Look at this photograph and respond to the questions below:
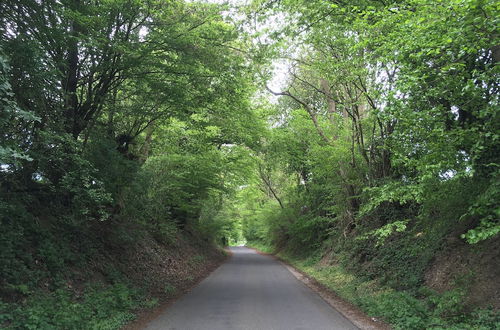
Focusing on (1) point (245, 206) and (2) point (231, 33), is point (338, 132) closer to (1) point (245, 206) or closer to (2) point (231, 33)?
(2) point (231, 33)

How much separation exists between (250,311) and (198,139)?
9.28m

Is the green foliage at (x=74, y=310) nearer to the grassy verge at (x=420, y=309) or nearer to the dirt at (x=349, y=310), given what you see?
the dirt at (x=349, y=310)

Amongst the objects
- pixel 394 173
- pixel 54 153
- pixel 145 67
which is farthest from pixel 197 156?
pixel 54 153

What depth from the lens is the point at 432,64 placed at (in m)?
7.89

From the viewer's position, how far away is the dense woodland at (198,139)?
632 centimetres

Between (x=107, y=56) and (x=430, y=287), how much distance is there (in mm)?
9967

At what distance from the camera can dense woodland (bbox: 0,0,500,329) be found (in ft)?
20.7

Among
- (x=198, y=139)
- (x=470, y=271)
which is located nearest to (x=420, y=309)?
(x=470, y=271)

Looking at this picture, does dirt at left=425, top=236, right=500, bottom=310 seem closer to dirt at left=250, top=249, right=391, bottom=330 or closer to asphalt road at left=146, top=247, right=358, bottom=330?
dirt at left=250, top=249, right=391, bottom=330

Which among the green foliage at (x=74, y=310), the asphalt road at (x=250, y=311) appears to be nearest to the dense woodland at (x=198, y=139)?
the green foliage at (x=74, y=310)

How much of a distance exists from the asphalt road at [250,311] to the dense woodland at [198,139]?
3.27 ft

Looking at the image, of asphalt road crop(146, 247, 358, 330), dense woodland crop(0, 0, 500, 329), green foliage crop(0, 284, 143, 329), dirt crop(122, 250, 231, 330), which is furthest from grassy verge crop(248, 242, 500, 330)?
green foliage crop(0, 284, 143, 329)

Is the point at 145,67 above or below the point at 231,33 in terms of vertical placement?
below

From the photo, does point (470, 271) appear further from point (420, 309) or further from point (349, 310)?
point (349, 310)
